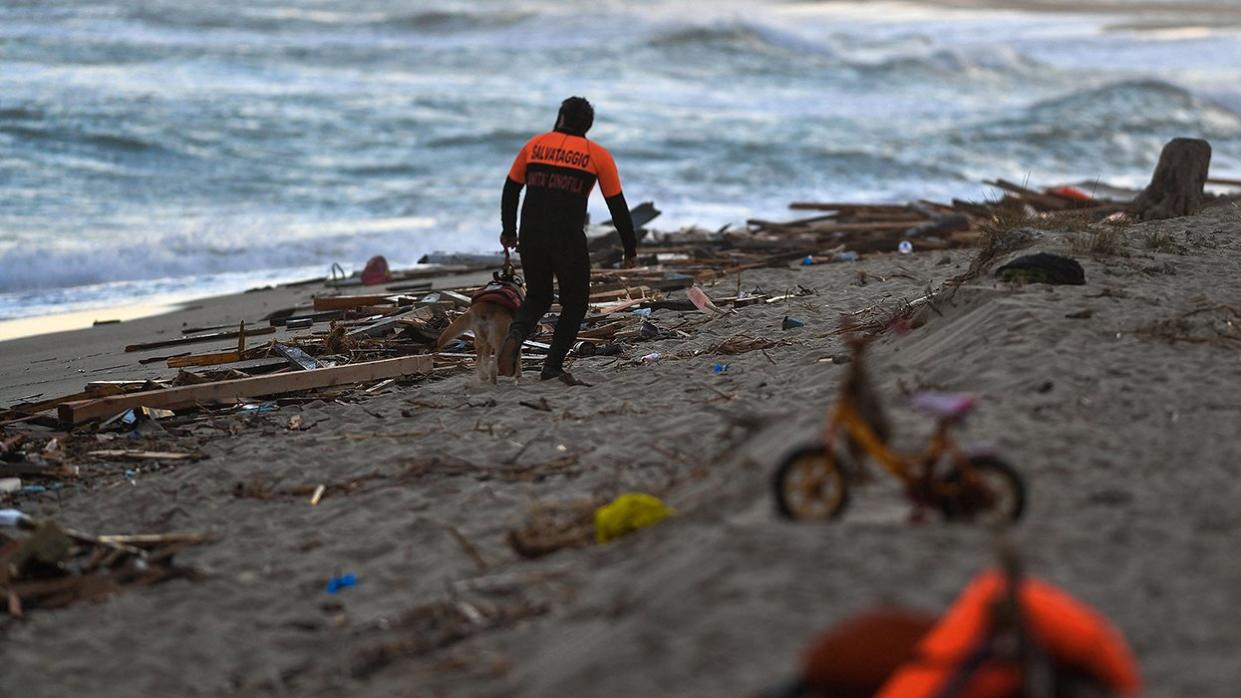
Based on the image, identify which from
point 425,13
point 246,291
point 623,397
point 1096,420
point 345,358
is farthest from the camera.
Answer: point 425,13

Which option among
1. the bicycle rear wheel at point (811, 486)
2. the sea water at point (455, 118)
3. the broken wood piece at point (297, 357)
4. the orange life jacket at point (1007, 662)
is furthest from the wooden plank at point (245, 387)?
the sea water at point (455, 118)

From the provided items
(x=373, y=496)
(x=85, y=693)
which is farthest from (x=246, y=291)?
(x=85, y=693)

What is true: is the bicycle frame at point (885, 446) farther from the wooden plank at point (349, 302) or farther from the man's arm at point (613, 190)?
the wooden plank at point (349, 302)

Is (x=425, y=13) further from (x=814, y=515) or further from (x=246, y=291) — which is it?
(x=814, y=515)

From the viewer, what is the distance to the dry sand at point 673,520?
3760mm

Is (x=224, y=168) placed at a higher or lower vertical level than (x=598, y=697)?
higher

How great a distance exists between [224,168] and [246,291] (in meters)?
10.6

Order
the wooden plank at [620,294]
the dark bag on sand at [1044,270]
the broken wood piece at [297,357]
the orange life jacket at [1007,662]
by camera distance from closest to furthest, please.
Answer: the orange life jacket at [1007,662], the dark bag on sand at [1044,270], the broken wood piece at [297,357], the wooden plank at [620,294]

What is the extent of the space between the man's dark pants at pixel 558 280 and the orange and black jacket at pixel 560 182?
4 centimetres

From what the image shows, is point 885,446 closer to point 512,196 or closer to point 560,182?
point 560,182

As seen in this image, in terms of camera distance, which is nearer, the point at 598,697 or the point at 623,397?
the point at 598,697

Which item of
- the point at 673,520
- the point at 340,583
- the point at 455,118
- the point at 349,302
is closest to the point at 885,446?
the point at 673,520

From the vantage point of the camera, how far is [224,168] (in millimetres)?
25281

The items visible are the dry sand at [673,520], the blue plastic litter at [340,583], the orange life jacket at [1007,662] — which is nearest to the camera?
the orange life jacket at [1007,662]
